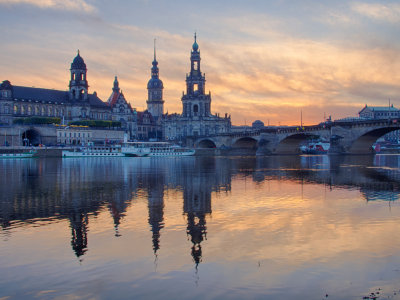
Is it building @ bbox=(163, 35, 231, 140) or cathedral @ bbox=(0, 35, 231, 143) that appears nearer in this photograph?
cathedral @ bbox=(0, 35, 231, 143)

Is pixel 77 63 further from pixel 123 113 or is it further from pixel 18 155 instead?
pixel 18 155

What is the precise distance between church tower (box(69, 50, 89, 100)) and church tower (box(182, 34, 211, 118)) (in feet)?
122

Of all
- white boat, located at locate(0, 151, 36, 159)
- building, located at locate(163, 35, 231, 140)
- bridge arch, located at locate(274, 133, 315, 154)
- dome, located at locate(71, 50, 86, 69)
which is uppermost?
dome, located at locate(71, 50, 86, 69)

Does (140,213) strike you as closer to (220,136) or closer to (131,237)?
(131,237)

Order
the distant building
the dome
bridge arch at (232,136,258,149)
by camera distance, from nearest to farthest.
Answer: bridge arch at (232,136,258,149), the distant building, the dome

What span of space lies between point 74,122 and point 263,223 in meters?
132

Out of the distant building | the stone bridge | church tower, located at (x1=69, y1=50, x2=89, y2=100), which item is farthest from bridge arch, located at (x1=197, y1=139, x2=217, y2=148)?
church tower, located at (x1=69, y1=50, x2=89, y2=100)

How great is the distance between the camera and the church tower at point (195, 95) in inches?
6801

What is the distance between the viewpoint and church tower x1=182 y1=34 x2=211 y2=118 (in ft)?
567

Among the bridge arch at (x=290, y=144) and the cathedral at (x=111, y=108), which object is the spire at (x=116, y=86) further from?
the bridge arch at (x=290, y=144)

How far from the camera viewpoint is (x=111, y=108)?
170 m

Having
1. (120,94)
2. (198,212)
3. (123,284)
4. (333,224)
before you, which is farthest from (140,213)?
(120,94)

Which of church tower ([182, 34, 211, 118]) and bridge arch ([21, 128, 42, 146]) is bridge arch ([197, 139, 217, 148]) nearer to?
church tower ([182, 34, 211, 118])

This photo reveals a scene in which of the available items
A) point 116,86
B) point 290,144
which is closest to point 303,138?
point 290,144
